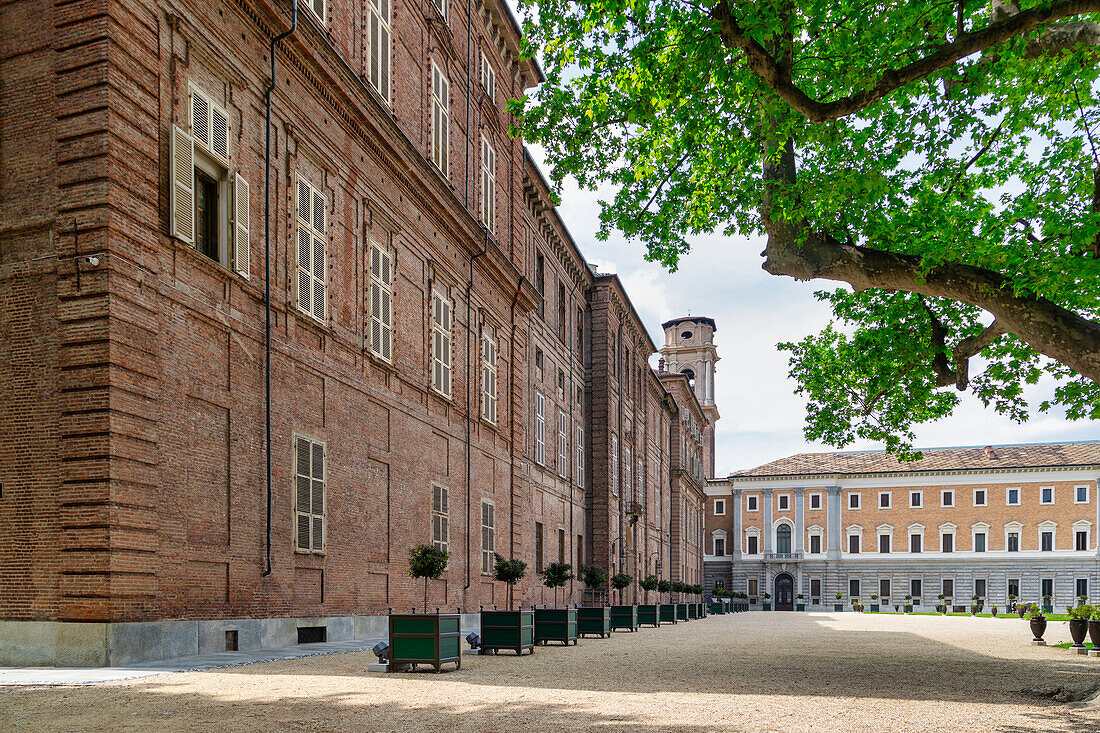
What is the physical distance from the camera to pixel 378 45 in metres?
20.9

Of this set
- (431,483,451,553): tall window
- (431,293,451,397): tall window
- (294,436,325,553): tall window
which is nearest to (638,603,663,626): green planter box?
(431,483,451,553): tall window

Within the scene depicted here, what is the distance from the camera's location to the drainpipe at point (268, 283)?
15.4 metres

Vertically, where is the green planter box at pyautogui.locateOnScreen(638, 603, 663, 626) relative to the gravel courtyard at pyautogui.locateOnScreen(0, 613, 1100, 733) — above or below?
below

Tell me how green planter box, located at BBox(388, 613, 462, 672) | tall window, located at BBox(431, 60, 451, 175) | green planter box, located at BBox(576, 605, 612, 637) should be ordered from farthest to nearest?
tall window, located at BBox(431, 60, 451, 175), green planter box, located at BBox(576, 605, 612, 637), green planter box, located at BBox(388, 613, 462, 672)

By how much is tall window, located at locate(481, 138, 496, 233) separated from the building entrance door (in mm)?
67940

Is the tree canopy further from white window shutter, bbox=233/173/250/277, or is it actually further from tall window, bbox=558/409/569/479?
tall window, bbox=558/409/569/479

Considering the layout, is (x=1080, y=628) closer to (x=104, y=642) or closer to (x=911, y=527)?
(x=104, y=642)

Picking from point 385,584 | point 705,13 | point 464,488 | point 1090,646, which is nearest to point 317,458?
point 385,584

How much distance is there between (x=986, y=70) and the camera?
1298 centimetres

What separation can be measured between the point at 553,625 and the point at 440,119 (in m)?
12.8

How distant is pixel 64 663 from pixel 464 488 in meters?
14.0

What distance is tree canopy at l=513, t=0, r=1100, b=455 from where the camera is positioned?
10.9 meters

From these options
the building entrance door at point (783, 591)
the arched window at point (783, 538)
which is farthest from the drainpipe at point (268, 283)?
the arched window at point (783, 538)

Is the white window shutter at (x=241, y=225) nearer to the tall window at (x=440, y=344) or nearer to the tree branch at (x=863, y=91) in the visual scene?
the tree branch at (x=863, y=91)
